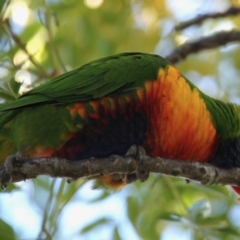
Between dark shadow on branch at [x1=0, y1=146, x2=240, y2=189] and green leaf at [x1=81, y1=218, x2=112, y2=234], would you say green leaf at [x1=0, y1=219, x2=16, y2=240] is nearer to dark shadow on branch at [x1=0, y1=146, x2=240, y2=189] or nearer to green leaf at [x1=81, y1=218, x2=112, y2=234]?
dark shadow on branch at [x1=0, y1=146, x2=240, y2=189]

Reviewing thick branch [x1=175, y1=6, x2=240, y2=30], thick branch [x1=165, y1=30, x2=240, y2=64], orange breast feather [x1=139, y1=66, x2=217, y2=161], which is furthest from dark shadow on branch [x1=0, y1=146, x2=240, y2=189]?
thick branch [x1=175, y1=6, x2=240, y2=30]

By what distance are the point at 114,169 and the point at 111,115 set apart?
0.33 m

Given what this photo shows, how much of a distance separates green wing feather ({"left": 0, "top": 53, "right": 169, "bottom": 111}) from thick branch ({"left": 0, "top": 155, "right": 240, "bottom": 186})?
1.29ft

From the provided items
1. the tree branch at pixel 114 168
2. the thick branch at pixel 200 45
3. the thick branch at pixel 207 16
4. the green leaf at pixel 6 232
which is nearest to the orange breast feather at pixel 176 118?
the tree branch at pixel 114 168

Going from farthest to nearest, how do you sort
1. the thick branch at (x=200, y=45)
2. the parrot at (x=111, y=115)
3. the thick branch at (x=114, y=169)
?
the thick branch at (x=200, y=45)
the parrot at (x=111, y=115)
the thick branch at (x=114, y=169)

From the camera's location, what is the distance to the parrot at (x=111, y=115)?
243 cm

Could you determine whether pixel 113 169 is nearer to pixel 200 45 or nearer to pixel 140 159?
pixel 140 159

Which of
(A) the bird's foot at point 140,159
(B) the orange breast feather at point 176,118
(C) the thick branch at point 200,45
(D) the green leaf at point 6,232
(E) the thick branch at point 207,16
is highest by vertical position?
(E) the thick branch at point 207,16

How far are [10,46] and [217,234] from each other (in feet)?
4.65

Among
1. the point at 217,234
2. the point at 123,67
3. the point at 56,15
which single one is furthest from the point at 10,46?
the point at 217,234

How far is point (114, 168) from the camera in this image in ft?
7.22

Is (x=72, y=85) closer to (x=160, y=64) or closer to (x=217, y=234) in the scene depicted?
(x=160, y=64)

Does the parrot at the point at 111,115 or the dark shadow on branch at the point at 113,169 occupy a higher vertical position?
the parrot at the point at 111,115

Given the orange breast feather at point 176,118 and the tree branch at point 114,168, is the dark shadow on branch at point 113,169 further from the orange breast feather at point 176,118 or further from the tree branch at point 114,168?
the orange breast feather at point 176,118
